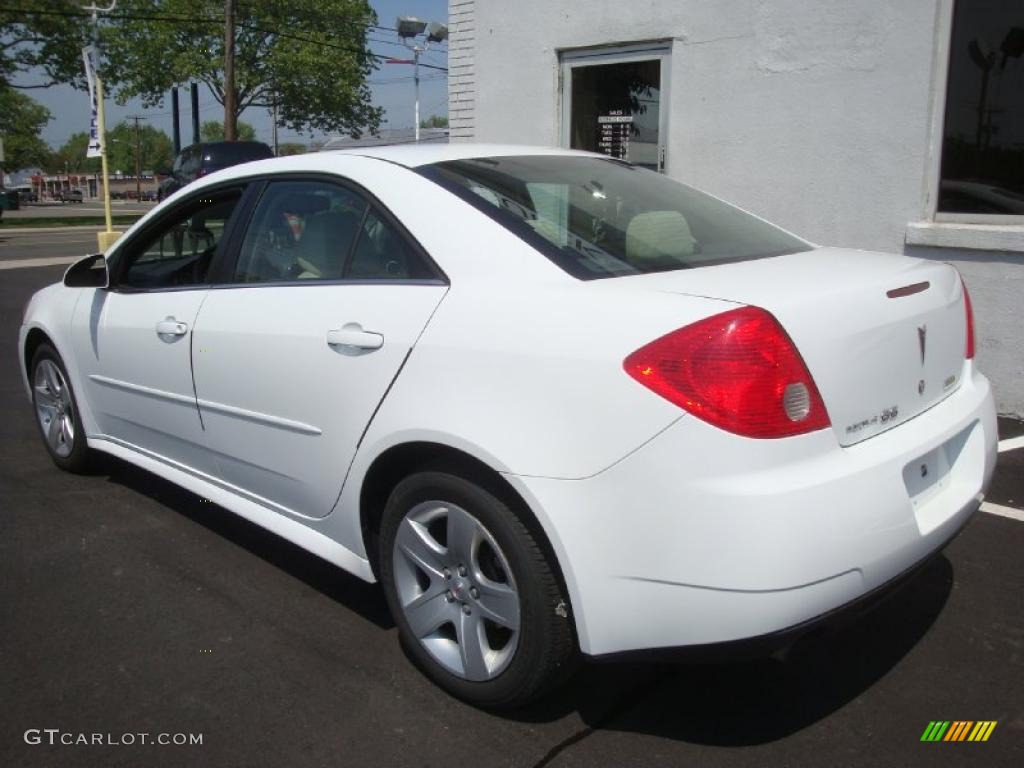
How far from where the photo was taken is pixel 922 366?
256 cm

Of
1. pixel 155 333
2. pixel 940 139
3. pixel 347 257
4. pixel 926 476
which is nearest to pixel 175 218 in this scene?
pixel 155 333

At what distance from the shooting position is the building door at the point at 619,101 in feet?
24.7

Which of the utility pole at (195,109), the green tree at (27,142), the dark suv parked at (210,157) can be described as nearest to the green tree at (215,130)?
the green tree at (27,142)

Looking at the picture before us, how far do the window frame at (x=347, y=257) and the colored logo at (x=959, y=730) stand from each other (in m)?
1.81

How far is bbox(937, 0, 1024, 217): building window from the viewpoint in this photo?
5.92 metres

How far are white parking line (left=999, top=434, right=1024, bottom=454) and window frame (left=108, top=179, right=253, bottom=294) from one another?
4115 millimetres

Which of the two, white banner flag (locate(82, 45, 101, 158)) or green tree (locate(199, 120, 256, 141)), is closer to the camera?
white banner flag (locate(82, 45, 101, 158))

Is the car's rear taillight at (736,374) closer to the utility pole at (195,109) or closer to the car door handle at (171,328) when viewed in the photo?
the car door handle at (171,328)

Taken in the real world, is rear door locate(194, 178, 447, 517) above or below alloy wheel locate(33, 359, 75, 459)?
above

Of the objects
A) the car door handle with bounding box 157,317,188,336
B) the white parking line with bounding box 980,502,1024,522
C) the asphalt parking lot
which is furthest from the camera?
the white parking line with bounding box 980,502,1024,522

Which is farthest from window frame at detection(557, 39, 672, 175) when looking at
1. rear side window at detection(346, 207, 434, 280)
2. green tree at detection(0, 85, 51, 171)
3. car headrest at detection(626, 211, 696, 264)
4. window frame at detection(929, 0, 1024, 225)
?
green tree at detection(0, 85, 51, 171)

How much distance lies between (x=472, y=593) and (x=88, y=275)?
8.61 feet

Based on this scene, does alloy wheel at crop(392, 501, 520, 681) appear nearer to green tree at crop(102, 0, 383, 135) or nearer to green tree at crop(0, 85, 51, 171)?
green tree at crop(102, 0, 383, 135)

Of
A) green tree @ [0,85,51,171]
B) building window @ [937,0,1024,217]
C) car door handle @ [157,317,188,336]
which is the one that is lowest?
car door handle @ [157,317,188,336]
